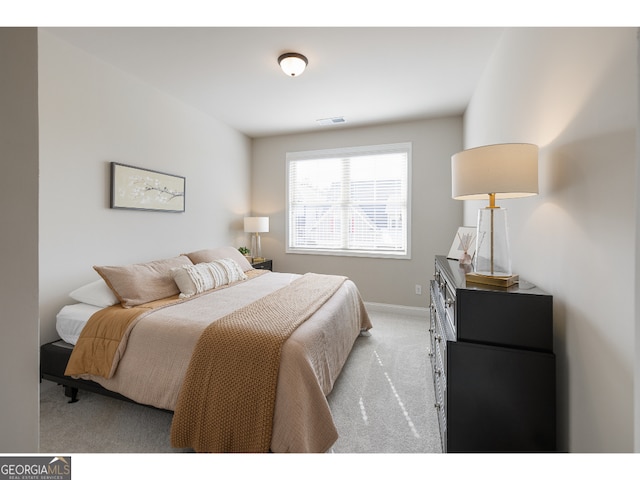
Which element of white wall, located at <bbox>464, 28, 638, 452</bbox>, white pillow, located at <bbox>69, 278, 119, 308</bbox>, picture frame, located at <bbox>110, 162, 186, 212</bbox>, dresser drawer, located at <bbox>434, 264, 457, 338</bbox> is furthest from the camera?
picture frame, located at <bbox>110, 162, 186, 212</bbox>

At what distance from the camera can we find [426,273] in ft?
12.8

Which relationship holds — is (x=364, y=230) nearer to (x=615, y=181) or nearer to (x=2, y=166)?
(x=615, y=181)

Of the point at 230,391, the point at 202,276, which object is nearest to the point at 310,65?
the point at 202,276

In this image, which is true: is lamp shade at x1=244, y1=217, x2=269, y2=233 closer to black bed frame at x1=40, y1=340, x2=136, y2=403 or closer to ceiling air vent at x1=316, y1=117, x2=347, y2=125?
ceiling air vent at x1=316, y1=117, x2=347, y2=125

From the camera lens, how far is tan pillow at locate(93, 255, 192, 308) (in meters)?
2.13

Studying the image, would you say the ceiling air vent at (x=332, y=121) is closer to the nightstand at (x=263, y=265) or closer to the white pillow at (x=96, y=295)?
the nightstand at (x=263, y=265)

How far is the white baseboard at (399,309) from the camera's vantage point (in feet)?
12.7

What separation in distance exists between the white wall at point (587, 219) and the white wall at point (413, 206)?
224 centimetres

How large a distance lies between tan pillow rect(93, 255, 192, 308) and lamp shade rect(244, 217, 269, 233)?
175cm

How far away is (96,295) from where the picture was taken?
6.99 ft

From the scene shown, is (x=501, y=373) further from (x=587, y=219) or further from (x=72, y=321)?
(x=72, y=321)

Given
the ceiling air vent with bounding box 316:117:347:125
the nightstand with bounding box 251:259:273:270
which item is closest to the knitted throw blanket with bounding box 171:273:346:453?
the nightstand with bounding box 251:259:273:270

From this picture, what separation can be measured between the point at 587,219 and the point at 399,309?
314 cm

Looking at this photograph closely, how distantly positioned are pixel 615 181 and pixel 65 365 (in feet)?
10.1
